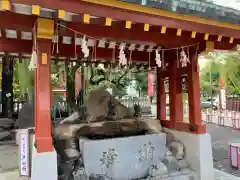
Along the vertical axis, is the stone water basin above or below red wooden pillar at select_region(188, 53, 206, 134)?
below

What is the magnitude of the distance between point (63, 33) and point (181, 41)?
223 centimetres

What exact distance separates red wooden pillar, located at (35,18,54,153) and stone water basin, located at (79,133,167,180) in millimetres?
841

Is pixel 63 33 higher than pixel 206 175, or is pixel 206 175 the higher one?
pixel 63 33

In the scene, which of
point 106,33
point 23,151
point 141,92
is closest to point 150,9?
point 106,33

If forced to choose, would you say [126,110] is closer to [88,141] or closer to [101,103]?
[101,103]

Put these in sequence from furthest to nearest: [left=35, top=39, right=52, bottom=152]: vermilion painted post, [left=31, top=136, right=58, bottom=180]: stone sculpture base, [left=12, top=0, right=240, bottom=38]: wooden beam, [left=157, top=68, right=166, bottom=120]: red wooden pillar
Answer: [left=157, top=68, right=166, bottom=120]: red wooden pillar
[left=35, top=39, right=52, bottom=152]: vermilion painted post
[left=31, top=136, right=58, bottom=180]: stone sculpture base
[left=12, top=0, right=240, bottom=38]: wooden beam

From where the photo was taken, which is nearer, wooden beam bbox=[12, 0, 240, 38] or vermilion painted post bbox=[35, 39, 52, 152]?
wooden beam bbox=[12, 0, 240, 38]

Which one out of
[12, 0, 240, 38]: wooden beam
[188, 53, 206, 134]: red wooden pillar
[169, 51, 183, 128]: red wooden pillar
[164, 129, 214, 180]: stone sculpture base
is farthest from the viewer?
[169, 51, 183, 128]: red wooden pillar

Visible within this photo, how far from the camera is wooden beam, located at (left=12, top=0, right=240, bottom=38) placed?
257cm

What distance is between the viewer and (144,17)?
308 cm

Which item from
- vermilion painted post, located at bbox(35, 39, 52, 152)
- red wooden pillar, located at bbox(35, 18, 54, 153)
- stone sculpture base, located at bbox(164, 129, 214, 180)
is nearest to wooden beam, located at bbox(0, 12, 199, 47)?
red wooden pillar, located at bbox(35, 18, 54, 153)

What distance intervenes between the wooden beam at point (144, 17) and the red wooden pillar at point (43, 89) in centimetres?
52

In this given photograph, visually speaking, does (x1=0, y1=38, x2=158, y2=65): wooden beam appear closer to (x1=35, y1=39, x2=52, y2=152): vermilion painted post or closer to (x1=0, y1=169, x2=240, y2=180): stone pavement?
(x1=35, y1=39, x2=52, y2=152): vermilion painted post

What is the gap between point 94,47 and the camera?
495cm
